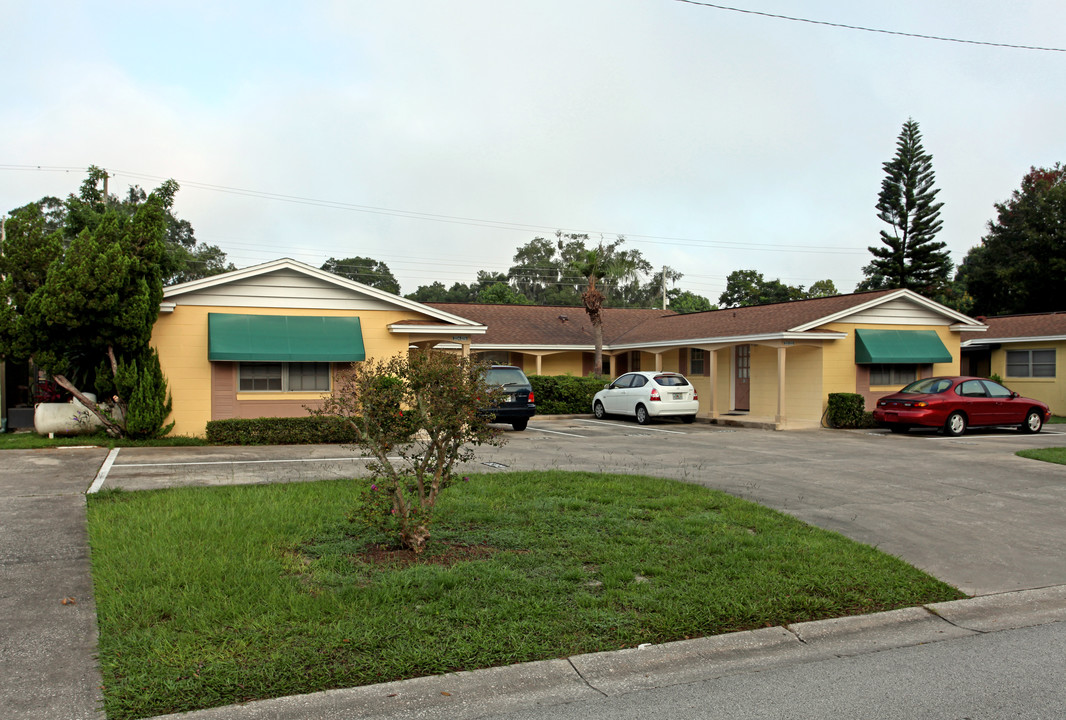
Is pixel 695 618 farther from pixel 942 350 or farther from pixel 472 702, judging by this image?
pixel 942 350

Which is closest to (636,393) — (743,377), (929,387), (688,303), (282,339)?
(743,377)

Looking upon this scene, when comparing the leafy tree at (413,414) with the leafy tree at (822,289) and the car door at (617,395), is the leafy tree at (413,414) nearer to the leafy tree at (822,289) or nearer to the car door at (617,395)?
the car door at (617,395)

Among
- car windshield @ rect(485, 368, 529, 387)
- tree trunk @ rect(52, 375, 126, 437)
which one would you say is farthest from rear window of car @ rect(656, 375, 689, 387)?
tree trunk @ rect(52, 375, 126, 437)

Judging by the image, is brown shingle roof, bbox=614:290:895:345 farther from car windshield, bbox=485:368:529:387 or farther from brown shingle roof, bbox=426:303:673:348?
car windshield, bbox=485:368:529:387

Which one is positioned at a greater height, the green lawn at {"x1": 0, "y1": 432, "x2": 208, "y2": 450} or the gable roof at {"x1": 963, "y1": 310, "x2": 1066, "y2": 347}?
the gable roof at {"x1": 963, "y1": 310, "x2": 1066, "y2": 347}

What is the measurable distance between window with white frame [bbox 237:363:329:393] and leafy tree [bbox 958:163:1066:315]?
40413 millimetres

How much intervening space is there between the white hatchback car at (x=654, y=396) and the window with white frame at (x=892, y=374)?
5.15 m

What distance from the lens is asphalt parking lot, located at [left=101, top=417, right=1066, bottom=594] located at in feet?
25.0

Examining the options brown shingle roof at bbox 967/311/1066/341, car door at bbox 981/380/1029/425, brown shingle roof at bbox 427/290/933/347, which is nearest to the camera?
car door at bbox 981/380/1029/425

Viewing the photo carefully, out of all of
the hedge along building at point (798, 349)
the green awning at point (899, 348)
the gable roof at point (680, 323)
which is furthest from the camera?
the gable roof at point (680, 323)

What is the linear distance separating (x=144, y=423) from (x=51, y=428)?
176 cm

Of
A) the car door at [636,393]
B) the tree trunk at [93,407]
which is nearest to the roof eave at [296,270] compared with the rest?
the tree trunk at [93,407]

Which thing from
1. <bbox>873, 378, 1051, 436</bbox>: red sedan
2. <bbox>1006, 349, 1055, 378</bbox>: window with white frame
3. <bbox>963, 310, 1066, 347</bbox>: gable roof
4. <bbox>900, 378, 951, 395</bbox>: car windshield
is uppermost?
<bbox>963, 310, 1066, 347</bbox>: gable roof

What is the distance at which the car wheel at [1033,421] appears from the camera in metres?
19.7
